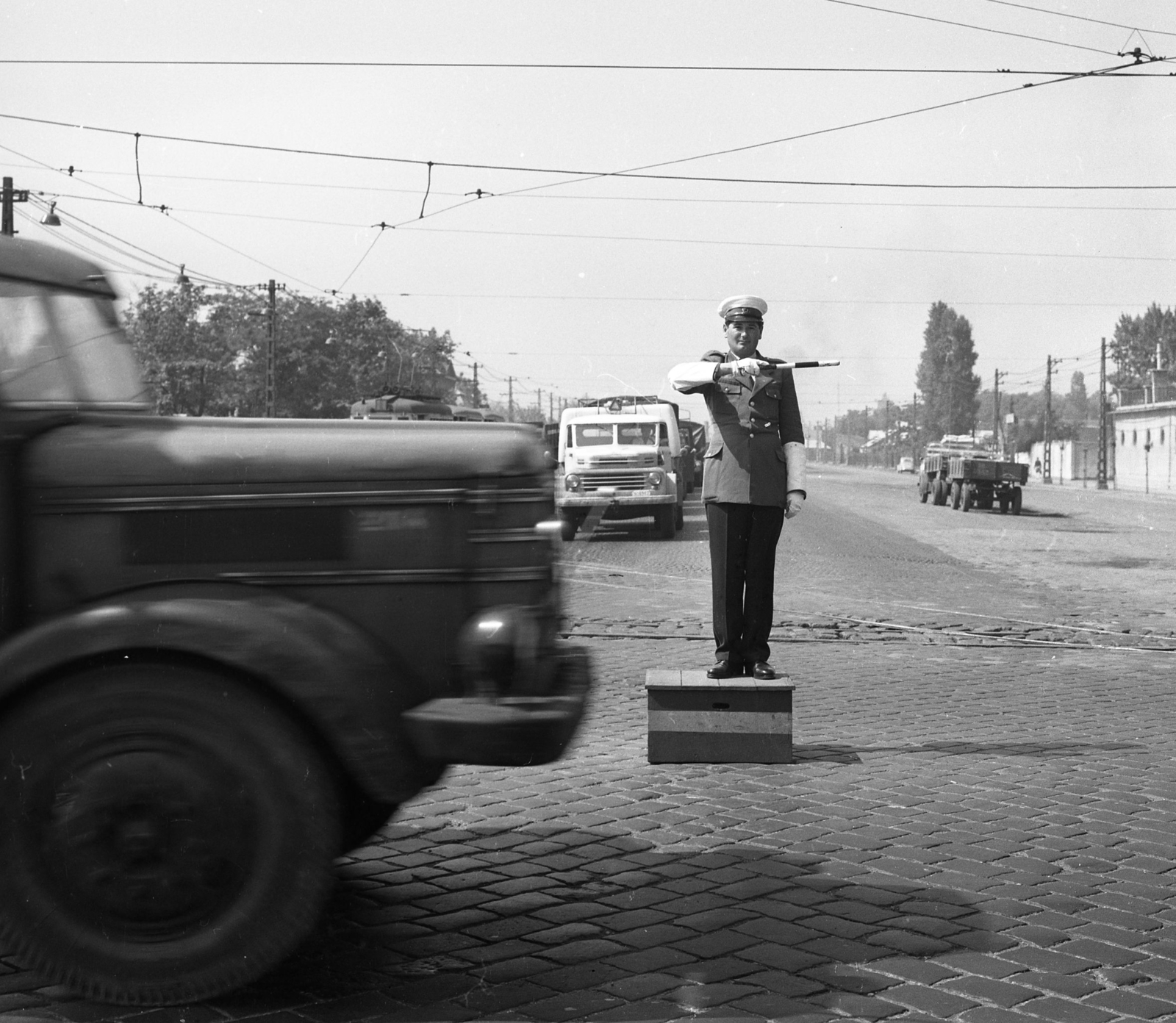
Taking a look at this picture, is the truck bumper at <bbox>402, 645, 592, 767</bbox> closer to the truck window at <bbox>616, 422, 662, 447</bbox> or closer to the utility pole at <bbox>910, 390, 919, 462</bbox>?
the truck window at <bbox>616, 422, 662, 447</bbox>

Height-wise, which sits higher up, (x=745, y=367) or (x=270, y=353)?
(x=270, y=353)

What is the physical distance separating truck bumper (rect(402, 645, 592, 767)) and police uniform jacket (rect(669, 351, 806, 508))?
9.72 feet

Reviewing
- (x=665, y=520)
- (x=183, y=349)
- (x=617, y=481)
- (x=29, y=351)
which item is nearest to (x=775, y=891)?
(x=29, y=351)

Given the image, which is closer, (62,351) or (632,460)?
(62,351)

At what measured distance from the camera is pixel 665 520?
2650 centimetres

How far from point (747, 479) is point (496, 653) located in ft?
10.1

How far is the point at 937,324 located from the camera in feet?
407

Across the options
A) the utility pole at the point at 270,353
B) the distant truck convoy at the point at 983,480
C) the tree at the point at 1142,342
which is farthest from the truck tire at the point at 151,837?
the tree at the point at 1142,342

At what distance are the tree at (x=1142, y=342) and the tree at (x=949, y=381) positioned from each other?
12.0 meters

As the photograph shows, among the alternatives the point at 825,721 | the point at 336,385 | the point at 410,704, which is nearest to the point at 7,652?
the point at 410,704

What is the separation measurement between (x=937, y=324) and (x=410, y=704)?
125704 millimetres

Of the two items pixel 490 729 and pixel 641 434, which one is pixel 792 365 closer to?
pixel 490 729

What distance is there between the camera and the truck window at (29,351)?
11.9 feet

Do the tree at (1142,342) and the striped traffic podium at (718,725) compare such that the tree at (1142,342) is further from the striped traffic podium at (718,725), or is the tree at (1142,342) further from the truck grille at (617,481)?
the striped traffic podium at (718,725)
